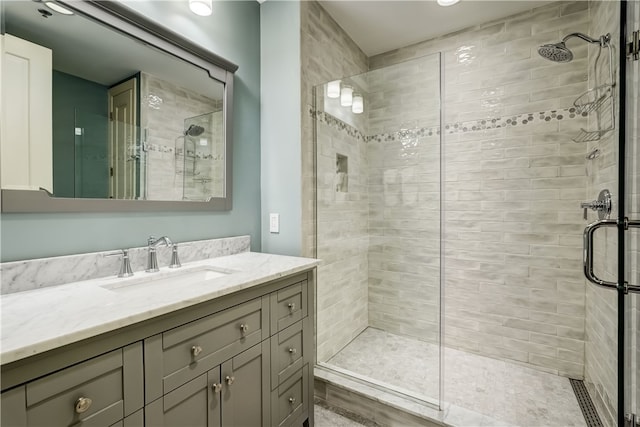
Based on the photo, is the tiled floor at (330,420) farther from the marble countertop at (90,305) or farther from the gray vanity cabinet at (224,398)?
the marble countertop at (90,305)

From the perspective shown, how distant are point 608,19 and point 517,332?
2.05 metres

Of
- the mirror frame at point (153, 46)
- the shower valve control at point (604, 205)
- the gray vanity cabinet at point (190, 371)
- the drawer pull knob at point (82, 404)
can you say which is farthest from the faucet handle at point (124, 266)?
the shower valve control at point (604, 205)

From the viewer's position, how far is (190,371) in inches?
37.2

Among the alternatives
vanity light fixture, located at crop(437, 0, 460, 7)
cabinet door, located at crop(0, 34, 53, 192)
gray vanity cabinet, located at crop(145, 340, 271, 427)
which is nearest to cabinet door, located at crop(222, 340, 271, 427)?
gray vanity cabinet, located at crop(145, 340, 271, 427)

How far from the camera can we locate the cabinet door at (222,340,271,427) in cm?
107

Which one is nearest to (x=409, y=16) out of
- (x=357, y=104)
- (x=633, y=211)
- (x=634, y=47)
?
(x=357, y=104)

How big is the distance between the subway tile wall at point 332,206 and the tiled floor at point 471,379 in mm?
250

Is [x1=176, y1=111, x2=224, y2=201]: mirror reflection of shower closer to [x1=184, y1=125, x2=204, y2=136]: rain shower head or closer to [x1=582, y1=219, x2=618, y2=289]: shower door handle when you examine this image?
[x1=184, y1=125, x2=204, y2=136]: rain shower head

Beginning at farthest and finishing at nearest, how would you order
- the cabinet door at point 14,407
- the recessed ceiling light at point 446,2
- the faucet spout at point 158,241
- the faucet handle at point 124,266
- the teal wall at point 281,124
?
the recessed ceiling light at point 446,2
the teal wall at point 281,124
the faucet spout at point 158,241
the faucet handle at point 124,266
the cabinet door at point 14,407

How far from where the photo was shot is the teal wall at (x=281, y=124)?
186 centimetres

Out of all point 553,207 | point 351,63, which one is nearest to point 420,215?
point 553,207

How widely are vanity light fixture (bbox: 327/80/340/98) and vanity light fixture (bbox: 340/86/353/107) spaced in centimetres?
5

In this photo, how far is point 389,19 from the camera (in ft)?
7.32

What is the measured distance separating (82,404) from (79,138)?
0.95 metres
